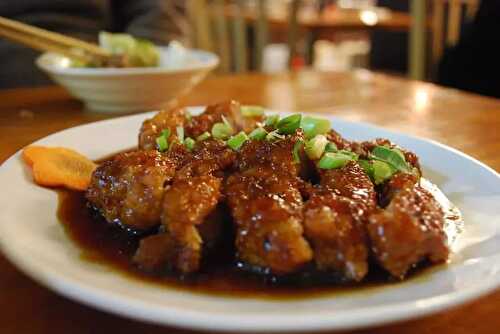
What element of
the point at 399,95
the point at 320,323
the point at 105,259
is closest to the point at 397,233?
the point at 320,323

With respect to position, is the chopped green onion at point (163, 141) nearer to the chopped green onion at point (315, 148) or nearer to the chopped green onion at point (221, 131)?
the chopped green onion at point (221, 131)

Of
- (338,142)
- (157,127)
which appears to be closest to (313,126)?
(338,142)

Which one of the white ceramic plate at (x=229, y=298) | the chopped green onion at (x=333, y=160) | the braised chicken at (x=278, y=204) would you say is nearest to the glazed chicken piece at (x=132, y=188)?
the braised chicken at (x=278, y=204)

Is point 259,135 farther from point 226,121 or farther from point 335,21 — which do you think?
point 335,21

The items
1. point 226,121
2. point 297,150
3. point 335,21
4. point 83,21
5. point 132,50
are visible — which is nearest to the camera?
point 297,150

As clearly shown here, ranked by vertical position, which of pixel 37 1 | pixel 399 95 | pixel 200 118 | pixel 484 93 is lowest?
pixel 484 93

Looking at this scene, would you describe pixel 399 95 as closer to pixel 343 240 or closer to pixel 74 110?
pixel 74 110
